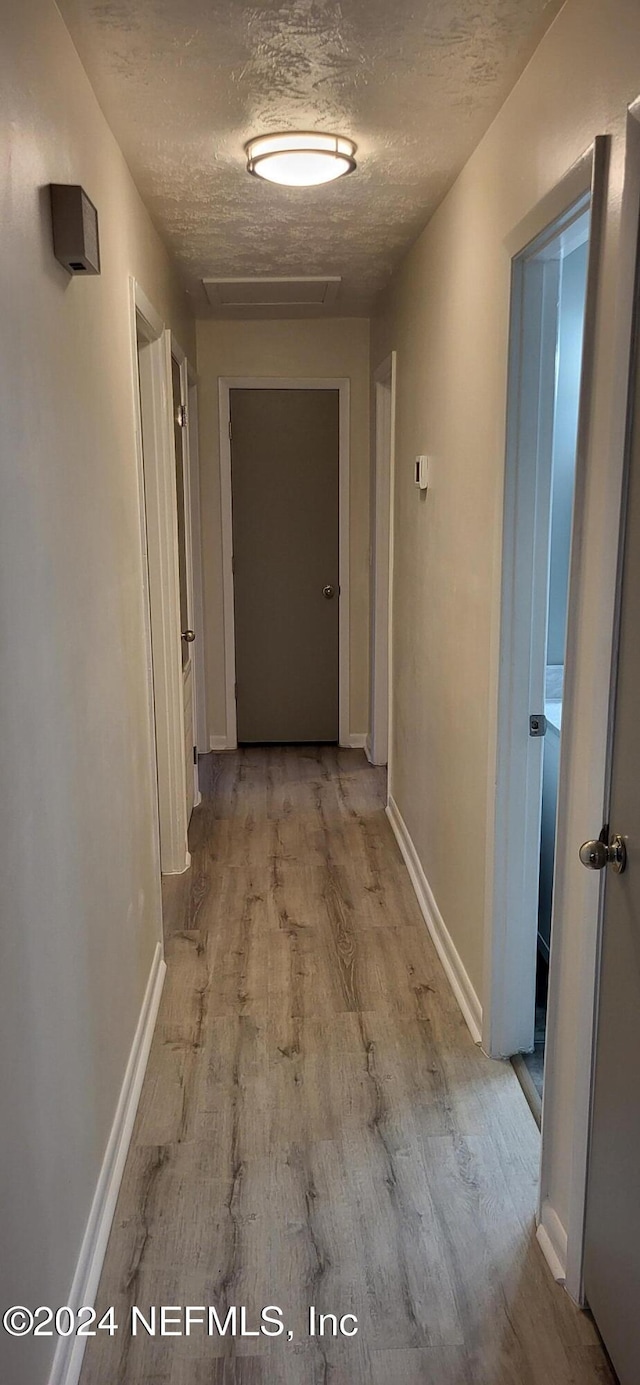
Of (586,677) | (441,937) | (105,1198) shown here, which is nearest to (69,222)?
(586,677)

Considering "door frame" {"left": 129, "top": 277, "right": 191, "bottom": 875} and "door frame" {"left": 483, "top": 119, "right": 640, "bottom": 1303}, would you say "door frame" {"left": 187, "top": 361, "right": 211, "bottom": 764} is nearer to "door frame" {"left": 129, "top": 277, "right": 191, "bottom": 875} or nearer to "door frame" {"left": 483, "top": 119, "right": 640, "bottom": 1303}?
"door frame" {"left": 129, "top": 277, "right": 191, "bottom": 875}

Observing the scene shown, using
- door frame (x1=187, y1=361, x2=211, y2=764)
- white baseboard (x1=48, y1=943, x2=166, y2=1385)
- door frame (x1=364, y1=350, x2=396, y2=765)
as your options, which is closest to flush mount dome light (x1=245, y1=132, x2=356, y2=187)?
door frame (x1=364, y1=350, x2=396, y2=765)

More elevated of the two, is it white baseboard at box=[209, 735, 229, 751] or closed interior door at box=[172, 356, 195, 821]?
closed interior door at box=[172, 356, 195, 821]

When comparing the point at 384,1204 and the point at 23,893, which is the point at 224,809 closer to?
the point at 384,1204

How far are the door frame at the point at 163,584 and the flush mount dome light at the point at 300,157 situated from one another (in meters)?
0.59

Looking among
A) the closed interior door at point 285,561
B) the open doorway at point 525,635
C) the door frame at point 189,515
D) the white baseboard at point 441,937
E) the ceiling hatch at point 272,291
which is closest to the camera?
the open doorway at point 525,635

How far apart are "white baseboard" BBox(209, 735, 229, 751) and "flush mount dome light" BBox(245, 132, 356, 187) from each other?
11.3 feet

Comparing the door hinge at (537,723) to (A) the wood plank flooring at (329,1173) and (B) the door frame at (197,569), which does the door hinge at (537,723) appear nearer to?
(A) the wood plank flooring at (329,1173)

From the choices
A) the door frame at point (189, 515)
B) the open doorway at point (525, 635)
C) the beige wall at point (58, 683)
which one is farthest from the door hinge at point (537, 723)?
the door frame at point (189, 515)

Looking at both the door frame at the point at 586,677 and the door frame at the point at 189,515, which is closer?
the door frame at the point at 586,677

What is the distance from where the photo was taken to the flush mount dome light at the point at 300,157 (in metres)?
2.38

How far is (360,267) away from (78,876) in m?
2.93

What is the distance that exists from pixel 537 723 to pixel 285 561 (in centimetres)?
327

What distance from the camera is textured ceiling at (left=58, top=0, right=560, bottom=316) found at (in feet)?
5.77
